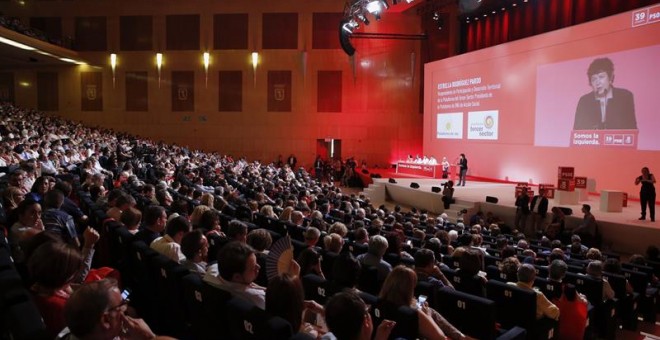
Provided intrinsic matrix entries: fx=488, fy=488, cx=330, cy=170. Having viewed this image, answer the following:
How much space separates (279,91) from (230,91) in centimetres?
219

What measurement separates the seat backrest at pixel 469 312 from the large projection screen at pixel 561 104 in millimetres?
9924

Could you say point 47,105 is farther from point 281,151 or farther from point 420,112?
point 420,112

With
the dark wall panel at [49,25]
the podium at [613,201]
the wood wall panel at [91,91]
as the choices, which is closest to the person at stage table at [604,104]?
the podium at [613,201]

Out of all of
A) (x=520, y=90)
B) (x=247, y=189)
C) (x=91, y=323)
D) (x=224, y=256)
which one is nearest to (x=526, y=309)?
(x=224, y=256)

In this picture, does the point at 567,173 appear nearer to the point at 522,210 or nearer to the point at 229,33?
the point at 522,210

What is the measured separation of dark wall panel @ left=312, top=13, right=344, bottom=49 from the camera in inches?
838

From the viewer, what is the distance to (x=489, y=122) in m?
16.3

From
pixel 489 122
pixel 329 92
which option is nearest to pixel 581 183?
pixel 489 122

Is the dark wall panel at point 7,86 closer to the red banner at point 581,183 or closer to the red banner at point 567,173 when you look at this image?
the red banner at point 567,173

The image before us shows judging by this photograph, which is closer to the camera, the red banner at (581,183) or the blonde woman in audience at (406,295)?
the blonde woman in audience at (406,295)

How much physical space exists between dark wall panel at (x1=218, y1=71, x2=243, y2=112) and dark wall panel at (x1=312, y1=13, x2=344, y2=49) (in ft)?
12.1

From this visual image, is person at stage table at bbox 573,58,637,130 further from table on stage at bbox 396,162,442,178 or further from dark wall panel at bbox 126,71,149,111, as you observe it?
dark wall panel at bbox 126,71,149,111

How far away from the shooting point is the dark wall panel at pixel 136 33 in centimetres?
2153

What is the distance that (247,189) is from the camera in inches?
403
